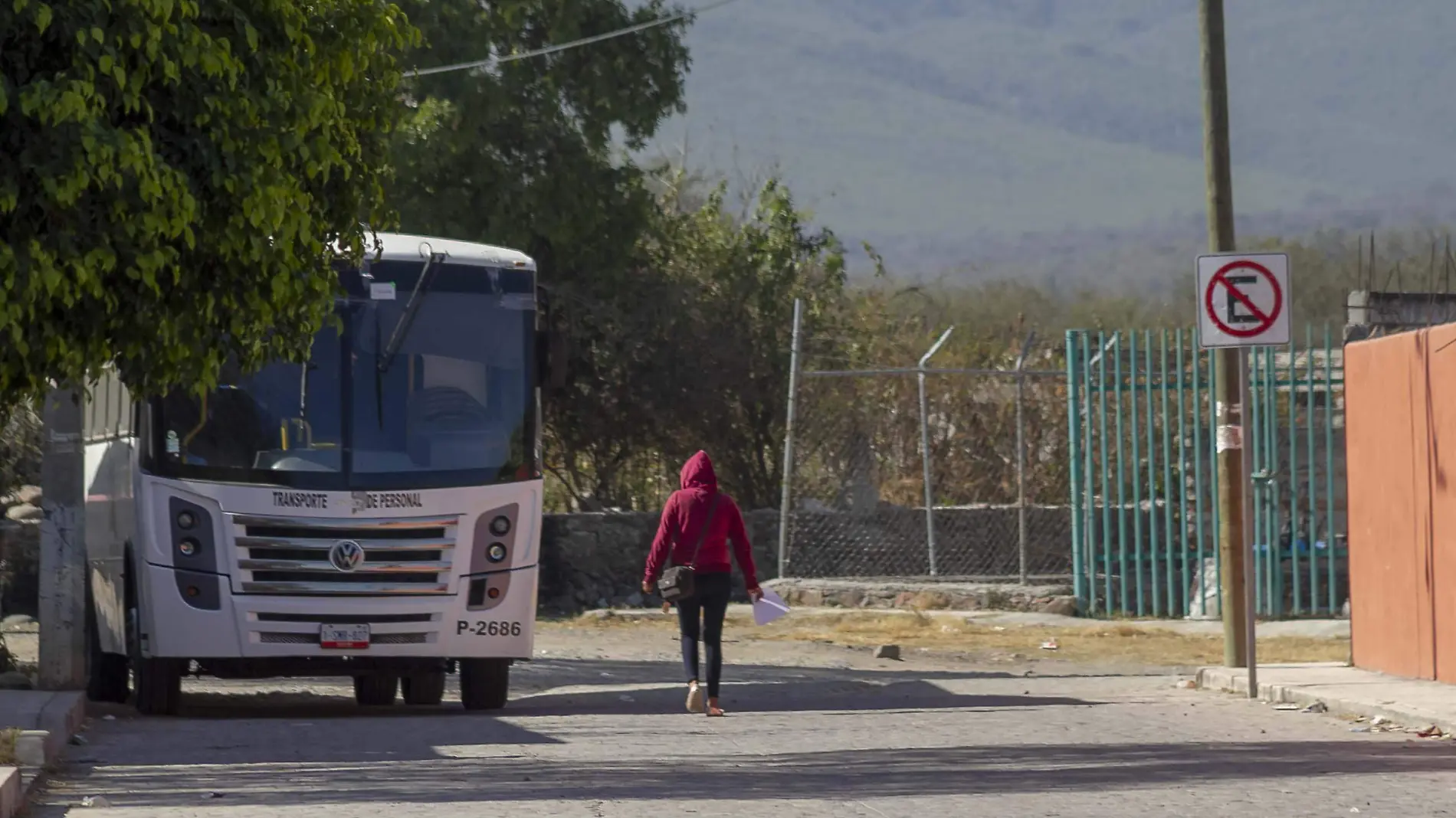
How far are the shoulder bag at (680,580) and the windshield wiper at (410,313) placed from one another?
238 cm

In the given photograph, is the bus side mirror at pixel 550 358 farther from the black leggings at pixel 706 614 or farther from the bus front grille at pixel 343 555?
the black leggings at pixel 706 614

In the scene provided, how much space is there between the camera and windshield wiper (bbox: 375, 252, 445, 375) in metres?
15.2

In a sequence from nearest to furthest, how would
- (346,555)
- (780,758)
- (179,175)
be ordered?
(179,175), (780,758), (346,555)

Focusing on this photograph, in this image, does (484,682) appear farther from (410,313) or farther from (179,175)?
(179,175)

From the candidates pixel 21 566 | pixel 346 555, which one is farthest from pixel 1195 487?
pixel 21 566

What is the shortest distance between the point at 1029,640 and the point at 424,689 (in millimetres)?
6855

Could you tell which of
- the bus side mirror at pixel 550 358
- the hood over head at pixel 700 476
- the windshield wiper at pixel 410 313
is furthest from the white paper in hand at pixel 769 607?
the windshield wiper at pixel 410 313

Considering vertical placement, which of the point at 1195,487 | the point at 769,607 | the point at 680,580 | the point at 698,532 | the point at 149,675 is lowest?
the point at 149,675

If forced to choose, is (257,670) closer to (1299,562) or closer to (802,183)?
(1299,562)

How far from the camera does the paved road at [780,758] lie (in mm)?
9781

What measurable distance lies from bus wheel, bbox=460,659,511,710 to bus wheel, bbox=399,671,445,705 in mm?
1226

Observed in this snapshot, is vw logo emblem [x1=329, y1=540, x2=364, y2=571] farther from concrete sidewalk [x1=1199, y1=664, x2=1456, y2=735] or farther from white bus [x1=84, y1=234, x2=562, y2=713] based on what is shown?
concrete sidewalk [x1=1199, y1=664, x2=1456, y2=735]

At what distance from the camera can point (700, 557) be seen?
14977 millimetres

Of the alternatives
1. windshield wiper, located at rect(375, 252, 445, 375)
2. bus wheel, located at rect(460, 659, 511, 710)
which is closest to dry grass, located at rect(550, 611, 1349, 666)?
bus wheel, located at rect(460, 659, 511, 710)
